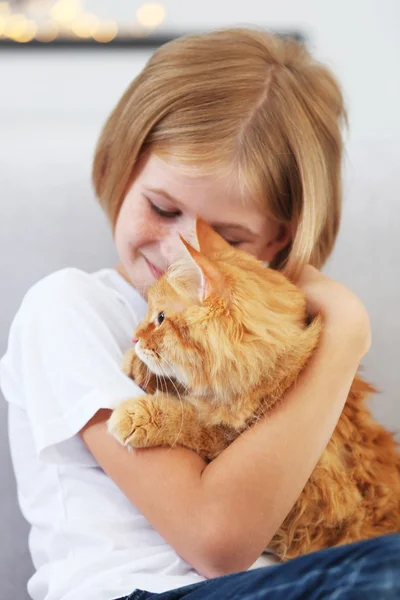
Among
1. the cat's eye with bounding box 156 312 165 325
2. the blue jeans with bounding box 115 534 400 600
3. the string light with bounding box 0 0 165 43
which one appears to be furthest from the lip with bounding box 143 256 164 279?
the string light with bounding box 0 0 165 43

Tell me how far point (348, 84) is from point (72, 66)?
0.85 m

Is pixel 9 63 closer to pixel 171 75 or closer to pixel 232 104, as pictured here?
pixel 171 75

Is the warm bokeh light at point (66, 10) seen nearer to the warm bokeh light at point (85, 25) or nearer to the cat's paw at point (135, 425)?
the warm bokeh light at point (85, 25)

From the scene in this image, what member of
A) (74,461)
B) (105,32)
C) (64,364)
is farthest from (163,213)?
(105,32)

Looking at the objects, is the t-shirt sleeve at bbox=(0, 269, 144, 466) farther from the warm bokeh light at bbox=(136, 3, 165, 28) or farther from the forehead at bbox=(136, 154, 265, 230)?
the warm bokeh light at bbox=(136, 3, 165, 28)

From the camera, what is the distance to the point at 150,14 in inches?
72.4

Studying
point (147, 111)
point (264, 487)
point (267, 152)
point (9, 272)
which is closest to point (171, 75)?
point (147, 111)

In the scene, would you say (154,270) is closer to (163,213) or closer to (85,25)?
(163,213)

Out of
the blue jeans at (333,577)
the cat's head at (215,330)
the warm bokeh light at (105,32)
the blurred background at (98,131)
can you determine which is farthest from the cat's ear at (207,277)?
the warm bokeh light at (105,32)

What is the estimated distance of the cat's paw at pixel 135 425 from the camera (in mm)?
911

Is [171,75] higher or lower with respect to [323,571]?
higher

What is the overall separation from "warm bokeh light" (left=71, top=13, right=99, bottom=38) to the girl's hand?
112cm

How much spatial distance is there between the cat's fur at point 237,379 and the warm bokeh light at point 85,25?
107cm

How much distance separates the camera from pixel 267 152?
114cm
